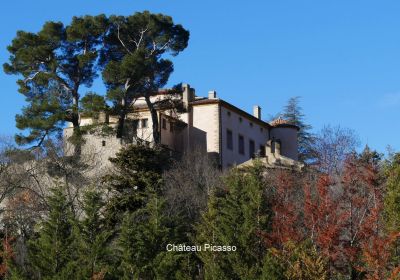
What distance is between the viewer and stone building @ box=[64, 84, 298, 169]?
42.4m

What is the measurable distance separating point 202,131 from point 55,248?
79.6 feet

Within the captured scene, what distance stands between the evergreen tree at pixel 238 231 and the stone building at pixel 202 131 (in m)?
16.3

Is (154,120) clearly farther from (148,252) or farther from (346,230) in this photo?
(148,252)

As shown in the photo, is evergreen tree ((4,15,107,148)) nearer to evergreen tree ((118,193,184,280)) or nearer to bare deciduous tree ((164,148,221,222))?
bare deciduous tree ((164,148,221,222))

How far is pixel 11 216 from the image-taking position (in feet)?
119

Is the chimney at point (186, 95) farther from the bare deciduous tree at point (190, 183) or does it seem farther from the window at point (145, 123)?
the bare deciduous tree at point (190, 183)

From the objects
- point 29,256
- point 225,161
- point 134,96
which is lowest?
point 29,256

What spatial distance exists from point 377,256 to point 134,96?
76.5 feet

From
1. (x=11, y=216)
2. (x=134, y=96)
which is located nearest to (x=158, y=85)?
(x=134, y=96)

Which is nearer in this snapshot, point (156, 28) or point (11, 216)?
point (11, 216)

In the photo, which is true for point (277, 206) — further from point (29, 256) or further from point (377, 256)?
point (29, 256)

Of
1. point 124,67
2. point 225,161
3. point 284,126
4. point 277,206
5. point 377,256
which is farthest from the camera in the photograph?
point 284,126

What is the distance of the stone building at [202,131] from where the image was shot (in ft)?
139

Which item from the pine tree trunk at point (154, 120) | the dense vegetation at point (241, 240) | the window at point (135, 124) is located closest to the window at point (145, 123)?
the window at point (135, 124)
